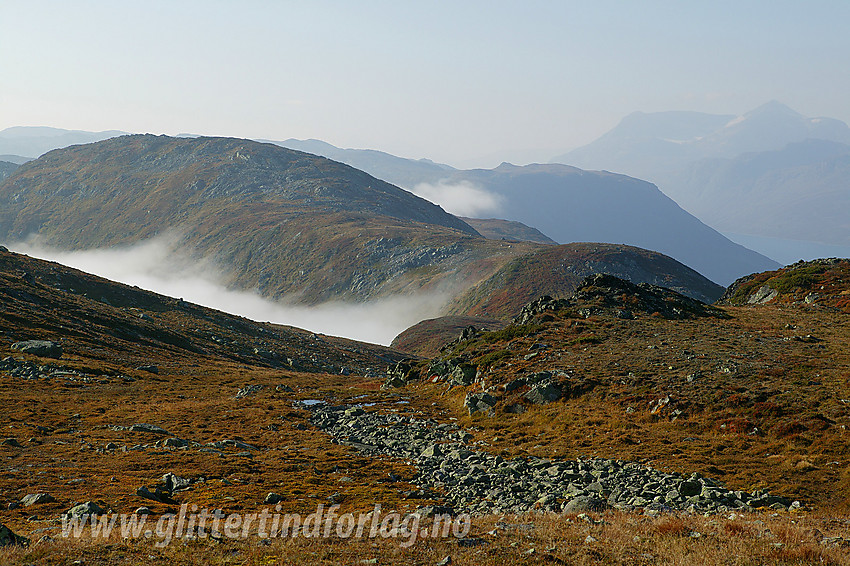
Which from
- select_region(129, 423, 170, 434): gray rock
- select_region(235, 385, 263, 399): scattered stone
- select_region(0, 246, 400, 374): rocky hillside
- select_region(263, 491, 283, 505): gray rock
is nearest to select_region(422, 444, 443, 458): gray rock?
select_region(263, 491, 283, 505): gray rock

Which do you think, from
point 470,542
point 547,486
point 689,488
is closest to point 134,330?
point 547,486

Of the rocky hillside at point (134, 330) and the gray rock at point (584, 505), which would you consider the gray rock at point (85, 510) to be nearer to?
the gray rock at point (584, 505)

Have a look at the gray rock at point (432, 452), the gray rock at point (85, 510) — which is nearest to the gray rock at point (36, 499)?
the gray rock at point (85, 510)

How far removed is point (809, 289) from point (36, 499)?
88482 millimetres

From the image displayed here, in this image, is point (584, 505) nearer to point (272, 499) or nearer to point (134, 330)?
point (272, 499)

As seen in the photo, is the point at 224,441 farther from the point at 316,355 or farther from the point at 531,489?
the point at 316,355

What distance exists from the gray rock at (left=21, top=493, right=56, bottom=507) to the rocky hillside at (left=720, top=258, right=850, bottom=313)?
238ft

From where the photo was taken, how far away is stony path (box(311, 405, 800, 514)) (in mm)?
21844

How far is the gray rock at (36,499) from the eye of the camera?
2197cm

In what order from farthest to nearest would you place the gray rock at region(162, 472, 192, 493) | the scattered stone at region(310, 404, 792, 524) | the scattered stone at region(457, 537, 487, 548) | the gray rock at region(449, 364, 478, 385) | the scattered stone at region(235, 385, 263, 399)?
the scattered stone at region(235, 385, 263, 399), the gray rock at region(449, 364, 478, 385), the gray rock at region(162, 472, 192, 493), the scattered stone at region(310, 404, 792, 524), the scattered stone at region(457, 537, 487, 548)

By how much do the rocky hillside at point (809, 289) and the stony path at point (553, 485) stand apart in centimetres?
5010

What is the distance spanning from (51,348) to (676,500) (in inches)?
2635

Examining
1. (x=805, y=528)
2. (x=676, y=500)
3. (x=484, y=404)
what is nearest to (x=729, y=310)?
(x=484, y=404)

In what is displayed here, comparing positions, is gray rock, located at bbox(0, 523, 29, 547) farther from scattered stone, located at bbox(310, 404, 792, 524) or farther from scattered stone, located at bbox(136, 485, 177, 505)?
scattered stone, located at bbox(310, 404, 792, 524)
